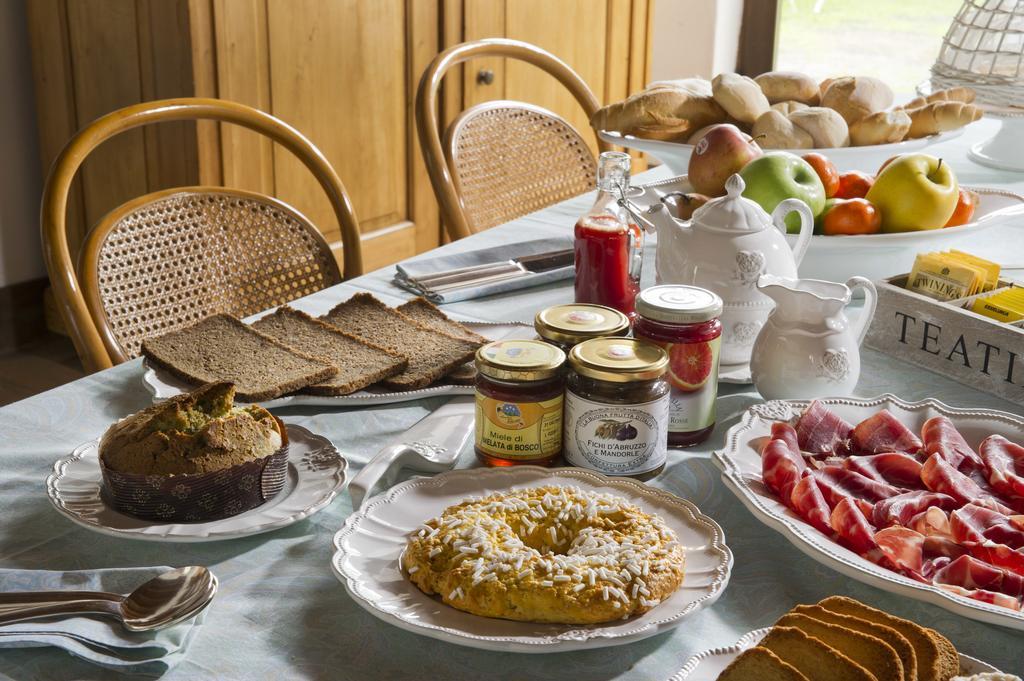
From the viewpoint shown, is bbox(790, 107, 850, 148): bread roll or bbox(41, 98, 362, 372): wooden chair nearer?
bbox(41, 98, 362, 372): wooden chair

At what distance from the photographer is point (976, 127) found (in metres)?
2.40

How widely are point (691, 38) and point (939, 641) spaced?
136 inches

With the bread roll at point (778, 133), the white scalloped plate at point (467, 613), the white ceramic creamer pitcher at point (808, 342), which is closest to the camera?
Result: the white scalloped plate at point (467, 613)

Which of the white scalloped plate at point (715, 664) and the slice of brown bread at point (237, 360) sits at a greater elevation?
the white scalloped plate at point (715, 664)

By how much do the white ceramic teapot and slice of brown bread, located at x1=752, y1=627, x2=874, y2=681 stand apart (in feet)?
1.82

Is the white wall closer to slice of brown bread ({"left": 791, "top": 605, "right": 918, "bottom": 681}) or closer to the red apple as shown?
the red apple

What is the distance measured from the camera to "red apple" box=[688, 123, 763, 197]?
4.58 feet

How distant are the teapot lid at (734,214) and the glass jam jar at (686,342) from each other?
6.6 inches

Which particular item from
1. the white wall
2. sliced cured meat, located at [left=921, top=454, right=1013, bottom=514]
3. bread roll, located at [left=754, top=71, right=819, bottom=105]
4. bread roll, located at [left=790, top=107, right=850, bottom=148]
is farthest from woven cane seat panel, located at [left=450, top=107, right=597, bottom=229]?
the white wall

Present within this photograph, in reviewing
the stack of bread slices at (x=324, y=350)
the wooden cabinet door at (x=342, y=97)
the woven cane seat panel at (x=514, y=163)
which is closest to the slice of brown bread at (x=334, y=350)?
the stack of bread slices at (x=324, y=350)

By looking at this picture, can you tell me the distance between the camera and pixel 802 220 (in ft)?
3.90

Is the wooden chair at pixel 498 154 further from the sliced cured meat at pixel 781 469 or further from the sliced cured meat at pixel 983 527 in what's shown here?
the sliced cured meat at pixel 983 527

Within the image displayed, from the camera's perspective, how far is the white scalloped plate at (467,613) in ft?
2.17

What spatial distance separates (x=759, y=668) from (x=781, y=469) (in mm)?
291
